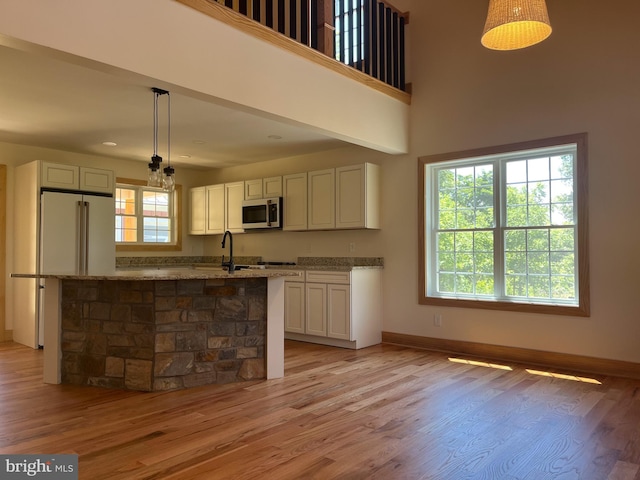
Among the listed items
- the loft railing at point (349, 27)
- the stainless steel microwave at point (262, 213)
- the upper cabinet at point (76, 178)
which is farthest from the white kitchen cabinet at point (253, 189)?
the loft railing at point (349, 27)

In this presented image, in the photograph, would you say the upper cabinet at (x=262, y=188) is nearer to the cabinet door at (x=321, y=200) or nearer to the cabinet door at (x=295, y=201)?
the cabinet door at (x=295, y=201)

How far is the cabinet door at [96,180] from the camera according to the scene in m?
5.77

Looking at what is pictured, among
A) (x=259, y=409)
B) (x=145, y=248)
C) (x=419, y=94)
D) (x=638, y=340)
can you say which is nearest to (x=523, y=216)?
(x=638, y=340)

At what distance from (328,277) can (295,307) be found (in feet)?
2.18

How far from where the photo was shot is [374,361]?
15.7ft

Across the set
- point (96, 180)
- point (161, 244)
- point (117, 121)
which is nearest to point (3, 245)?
point (96, 180)

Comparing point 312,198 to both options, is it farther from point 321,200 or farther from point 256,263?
point 256,263

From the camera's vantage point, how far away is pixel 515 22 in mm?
2557

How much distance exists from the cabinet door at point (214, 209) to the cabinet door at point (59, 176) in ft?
6.52

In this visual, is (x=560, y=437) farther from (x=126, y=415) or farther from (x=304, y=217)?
(x=304, y=217)

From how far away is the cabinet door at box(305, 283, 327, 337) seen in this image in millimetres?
5547

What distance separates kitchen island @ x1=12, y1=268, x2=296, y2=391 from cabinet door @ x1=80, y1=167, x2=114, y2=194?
2129 mm

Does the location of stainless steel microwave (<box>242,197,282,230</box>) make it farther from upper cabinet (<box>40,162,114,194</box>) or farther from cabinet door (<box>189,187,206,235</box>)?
upper cabinet (<box>40,162,114,194</box>)

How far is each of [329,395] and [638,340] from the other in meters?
2.70
